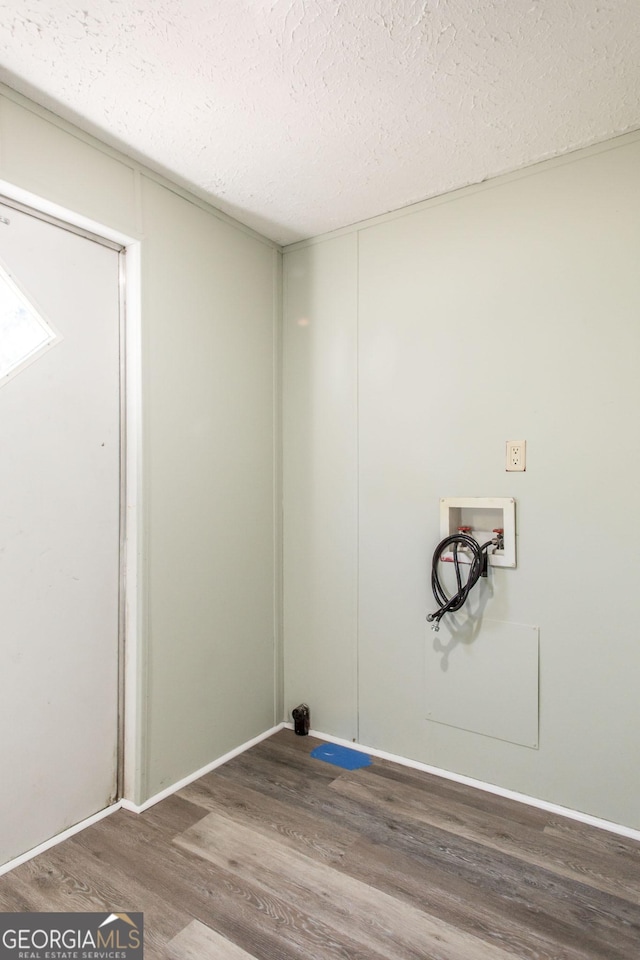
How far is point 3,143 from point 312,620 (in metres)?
2.46

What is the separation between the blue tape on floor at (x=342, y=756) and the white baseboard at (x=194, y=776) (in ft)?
1.05

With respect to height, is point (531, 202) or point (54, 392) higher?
point (531, 202)

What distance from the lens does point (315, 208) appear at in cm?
274

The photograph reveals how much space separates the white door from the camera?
6.48ft

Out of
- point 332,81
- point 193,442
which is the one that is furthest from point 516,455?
point 332,81

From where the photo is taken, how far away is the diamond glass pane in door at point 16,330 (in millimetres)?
1970

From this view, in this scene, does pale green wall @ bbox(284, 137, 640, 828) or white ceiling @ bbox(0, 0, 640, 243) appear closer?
white ceiling @ bbox(0, 0, 640, 243)

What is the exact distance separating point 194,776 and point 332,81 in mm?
2863

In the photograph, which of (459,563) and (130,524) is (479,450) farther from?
(130,524)

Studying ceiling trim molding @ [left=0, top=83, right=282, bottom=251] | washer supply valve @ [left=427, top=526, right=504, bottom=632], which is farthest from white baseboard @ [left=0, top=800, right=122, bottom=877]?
ceiling trim molding @ [left=0, top=83, right=282, bottom=251]

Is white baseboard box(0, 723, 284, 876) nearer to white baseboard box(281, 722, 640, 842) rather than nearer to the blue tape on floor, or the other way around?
the blue tape on floor

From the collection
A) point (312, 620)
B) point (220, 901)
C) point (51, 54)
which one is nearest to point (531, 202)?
point (51, 54)

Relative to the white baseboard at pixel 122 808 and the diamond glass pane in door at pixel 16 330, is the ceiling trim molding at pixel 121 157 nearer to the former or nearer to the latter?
the diamond glass pane in door at pixel 16 330

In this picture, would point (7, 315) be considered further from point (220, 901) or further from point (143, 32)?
point (220, 901)
